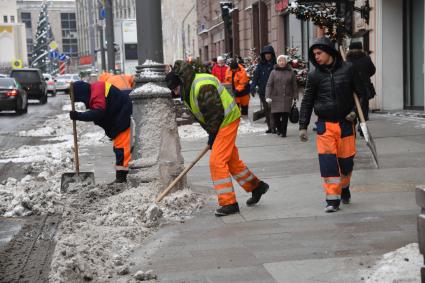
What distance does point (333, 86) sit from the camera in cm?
689

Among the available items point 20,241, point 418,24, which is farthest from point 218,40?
point 20,241

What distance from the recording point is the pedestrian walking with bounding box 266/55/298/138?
14.0 metres

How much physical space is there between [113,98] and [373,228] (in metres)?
4.01

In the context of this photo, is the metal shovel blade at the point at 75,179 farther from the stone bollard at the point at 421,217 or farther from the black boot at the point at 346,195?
the stone bollard at the point at 421,217

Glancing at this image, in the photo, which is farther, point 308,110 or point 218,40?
point 218,40

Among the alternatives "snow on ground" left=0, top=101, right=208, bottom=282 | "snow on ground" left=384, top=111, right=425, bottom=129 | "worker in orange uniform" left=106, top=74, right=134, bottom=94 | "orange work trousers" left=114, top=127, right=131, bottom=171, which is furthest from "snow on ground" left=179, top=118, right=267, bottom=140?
"orange work trousers" left=114, top=127, right=131, bottom=171

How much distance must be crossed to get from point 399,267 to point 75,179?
5.22 meters

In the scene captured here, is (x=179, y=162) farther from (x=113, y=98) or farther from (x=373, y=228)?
(x=373, y=228)

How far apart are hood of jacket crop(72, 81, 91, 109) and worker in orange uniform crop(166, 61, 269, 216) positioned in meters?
2.01

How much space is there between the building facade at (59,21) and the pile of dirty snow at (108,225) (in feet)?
437

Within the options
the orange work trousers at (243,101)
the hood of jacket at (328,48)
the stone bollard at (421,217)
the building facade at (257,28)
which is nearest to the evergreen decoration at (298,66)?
the building facade at (257,28)

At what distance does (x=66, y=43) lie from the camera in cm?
14288

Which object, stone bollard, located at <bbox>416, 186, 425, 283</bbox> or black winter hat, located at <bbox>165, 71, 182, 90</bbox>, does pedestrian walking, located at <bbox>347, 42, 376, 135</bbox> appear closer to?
black winter hat, located at <bbox>165, 71, 182, 90</bbox>

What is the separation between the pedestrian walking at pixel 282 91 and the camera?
14.0 meters
